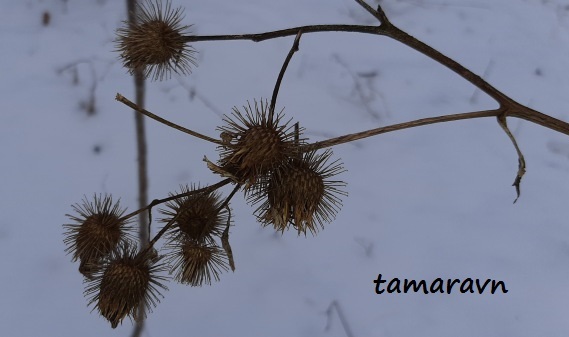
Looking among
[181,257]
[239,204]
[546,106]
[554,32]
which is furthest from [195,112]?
[554,32]

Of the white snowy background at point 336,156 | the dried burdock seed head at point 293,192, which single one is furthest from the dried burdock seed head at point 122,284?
the white snowy background at point 336,156

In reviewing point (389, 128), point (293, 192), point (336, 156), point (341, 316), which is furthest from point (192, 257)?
point (336, 156)

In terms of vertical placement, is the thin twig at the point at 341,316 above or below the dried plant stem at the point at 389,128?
above

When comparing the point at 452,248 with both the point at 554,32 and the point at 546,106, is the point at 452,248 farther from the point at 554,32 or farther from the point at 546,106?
the point at 554,32

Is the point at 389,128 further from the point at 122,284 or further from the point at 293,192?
the point at 122,284

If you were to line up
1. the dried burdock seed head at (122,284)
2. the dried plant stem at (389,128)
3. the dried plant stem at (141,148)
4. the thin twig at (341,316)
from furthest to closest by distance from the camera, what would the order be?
the thin twig at (341,316) < the dried plant stem at (141,148) < the dried burdock seed head at (122,284) < the dried plant stem at (389,128)

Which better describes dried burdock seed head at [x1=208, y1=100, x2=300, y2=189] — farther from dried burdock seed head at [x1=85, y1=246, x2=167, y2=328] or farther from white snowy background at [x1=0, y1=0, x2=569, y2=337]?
white snowy background at [x1=0, y1=0, x2=569, y2=337]

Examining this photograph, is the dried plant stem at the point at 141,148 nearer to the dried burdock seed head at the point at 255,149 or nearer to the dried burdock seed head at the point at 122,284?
the dried burdock seed head at the point at 122,284
